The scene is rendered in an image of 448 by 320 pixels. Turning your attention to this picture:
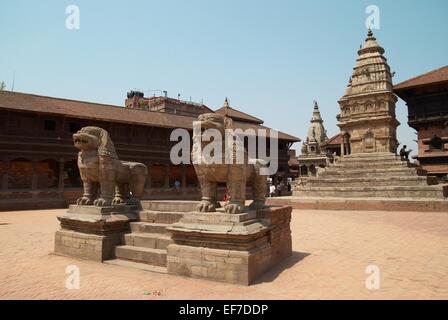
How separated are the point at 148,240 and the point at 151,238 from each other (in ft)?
0.37

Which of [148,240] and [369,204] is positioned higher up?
[148,240]

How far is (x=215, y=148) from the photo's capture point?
5809 mm

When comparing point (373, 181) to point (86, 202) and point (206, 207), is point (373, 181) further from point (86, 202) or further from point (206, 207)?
point (86, 202)

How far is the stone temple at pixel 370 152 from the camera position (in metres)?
18.9

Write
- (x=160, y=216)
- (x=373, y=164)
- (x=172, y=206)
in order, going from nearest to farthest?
(x=160, y=216) < (x=172, y=206) < (x=373, y=164)

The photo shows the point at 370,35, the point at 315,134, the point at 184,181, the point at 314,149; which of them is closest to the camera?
the point at 370,35

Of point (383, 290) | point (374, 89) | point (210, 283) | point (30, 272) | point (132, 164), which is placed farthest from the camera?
point (374, 89)

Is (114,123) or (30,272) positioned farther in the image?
(114,123)

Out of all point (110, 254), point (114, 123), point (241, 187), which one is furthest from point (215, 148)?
point (114, 123)

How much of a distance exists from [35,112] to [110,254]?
1765 cm

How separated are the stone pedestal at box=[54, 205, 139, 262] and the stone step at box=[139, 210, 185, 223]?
10.0 inches

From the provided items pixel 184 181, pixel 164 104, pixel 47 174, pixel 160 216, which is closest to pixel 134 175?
pixel 160 216

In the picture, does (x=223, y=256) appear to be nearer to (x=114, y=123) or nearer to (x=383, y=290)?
(x=383, y=290)

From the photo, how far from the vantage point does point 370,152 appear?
23172mm
